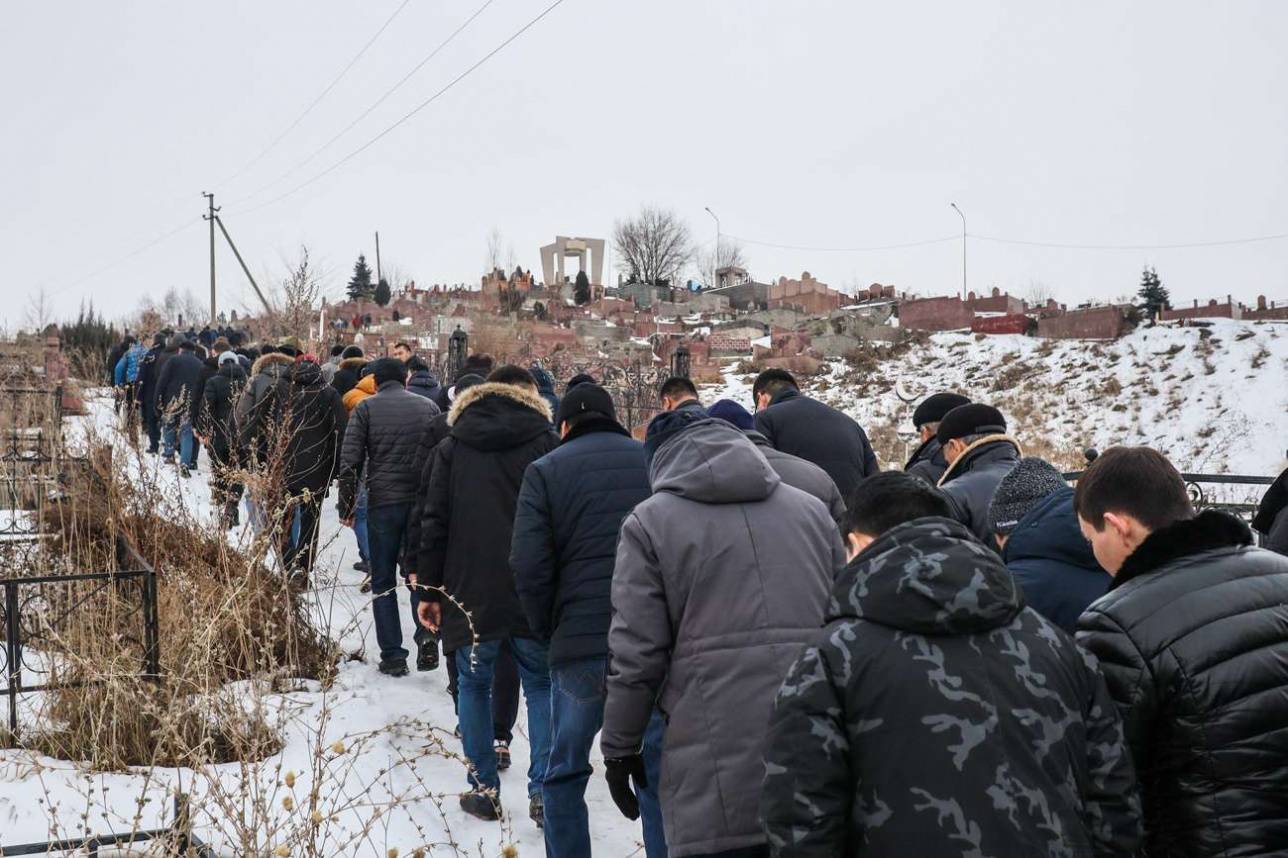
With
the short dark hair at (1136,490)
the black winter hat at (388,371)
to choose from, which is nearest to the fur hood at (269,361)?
the black winter hat at (388,371)

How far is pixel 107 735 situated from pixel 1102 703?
4621 millimetres

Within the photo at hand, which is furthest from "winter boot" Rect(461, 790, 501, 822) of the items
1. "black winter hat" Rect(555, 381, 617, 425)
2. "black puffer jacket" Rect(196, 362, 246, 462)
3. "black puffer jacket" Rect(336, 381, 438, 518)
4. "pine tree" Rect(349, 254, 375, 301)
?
"pine tree" Rect(349, 254, 375, 301)

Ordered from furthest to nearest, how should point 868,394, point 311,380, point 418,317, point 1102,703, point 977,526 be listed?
point 418,317 < point 868,394 < point 311,380 < point 977,526 < point 1102,703

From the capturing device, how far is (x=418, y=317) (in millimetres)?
49188

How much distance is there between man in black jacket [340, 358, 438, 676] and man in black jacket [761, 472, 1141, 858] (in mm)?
4902

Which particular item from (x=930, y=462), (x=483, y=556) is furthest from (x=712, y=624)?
(x=930, y=462)

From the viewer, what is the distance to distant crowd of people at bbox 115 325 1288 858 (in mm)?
2092

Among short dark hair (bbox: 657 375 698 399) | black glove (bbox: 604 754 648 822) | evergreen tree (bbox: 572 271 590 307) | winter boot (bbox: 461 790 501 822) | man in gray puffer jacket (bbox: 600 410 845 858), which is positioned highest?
evergreen tree (bbox: 572 271 590 307)

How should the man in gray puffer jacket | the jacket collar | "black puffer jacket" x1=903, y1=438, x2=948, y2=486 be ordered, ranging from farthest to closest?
1. "black puffer jacket" x1=903, y1=438, x2=948, y2=486
2. the man in gray puffer jacket
3. the jacket collar

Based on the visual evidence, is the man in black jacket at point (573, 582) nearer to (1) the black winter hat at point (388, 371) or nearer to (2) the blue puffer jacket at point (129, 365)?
(1) the black winter hat at point (388, 371)

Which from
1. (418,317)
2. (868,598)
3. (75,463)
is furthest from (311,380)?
(418,317)

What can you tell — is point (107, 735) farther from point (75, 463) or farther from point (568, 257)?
point (568, 257)

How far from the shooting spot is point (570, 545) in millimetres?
4180

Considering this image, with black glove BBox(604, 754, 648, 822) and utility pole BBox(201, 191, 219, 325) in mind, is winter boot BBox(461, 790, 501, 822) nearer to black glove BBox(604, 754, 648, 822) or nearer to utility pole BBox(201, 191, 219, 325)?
black glove BBox(604, 754, 648, 822)
